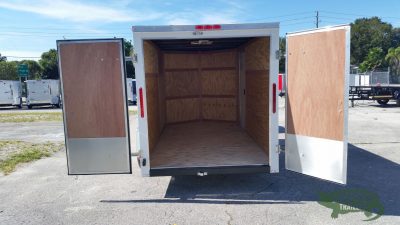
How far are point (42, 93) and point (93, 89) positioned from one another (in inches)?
957

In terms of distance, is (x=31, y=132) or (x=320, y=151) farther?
(x=31, y=132)

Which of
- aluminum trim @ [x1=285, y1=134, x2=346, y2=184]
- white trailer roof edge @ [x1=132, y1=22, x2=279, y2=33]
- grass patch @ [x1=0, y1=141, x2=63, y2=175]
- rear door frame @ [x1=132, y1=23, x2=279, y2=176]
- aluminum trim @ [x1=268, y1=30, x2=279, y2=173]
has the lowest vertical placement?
grass patch @ [x1=0, y1=141, x2=63, y2=175]

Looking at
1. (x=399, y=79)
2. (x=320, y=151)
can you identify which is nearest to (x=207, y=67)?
(x=320, y=151)

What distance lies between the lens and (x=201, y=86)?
33.3 feet

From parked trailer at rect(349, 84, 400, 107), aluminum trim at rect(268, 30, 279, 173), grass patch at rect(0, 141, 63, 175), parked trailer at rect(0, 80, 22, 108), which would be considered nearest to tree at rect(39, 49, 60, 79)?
parked trailer at rect(0, 80, 22, 108)

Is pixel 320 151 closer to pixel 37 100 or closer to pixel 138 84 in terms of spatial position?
pixel 138 84

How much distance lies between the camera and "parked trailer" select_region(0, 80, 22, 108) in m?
26.1

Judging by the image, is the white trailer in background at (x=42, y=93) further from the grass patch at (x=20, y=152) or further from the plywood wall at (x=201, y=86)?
the plywood wall at (x=201, y=86)

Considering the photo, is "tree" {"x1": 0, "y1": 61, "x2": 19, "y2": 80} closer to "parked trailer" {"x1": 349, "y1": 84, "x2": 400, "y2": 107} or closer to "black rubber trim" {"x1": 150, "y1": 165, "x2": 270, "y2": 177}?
"parked trailer" {"x1": 349, "y1": 84, "x2": 400, "y2": 107}

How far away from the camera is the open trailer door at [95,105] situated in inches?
176

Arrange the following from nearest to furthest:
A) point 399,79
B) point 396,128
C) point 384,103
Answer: point 396,128
point 384,103
point 399,79

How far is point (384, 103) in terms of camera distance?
19.9 metres

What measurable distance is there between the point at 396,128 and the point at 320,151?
848cm

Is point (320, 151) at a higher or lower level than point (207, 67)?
lower
